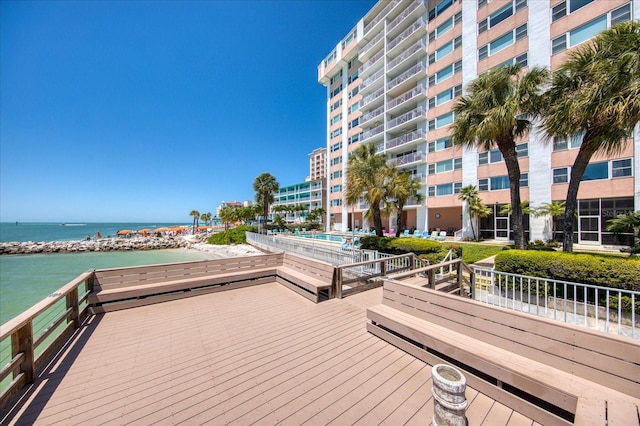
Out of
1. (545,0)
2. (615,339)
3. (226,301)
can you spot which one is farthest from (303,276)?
(545,0)

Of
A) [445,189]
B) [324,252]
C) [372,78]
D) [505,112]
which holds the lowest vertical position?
[324,252]

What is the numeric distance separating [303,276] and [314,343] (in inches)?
117

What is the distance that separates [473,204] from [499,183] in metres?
2.80

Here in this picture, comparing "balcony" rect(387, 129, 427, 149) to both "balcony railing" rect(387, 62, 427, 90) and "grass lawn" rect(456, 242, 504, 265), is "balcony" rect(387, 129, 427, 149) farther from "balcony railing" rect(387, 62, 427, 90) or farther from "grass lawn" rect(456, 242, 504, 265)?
"grass lawn" rect(456, 242, 504, 265)

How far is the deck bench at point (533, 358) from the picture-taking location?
2.23 meters

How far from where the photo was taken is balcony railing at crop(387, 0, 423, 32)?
26.4 metres

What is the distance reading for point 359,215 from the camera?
37531 mm

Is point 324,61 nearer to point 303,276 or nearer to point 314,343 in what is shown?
point 303,276

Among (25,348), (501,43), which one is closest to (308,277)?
(25,348)

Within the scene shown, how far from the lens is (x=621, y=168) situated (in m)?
15.6

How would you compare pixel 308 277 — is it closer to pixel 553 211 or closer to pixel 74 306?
pixel 74 306

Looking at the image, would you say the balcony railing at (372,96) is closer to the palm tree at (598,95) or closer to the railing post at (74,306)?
the palm tree at (598,95)

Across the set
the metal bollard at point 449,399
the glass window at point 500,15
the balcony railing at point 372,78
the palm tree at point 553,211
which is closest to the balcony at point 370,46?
the balcony railing at point 372,78

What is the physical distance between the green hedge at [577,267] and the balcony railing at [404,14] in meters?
30.8
